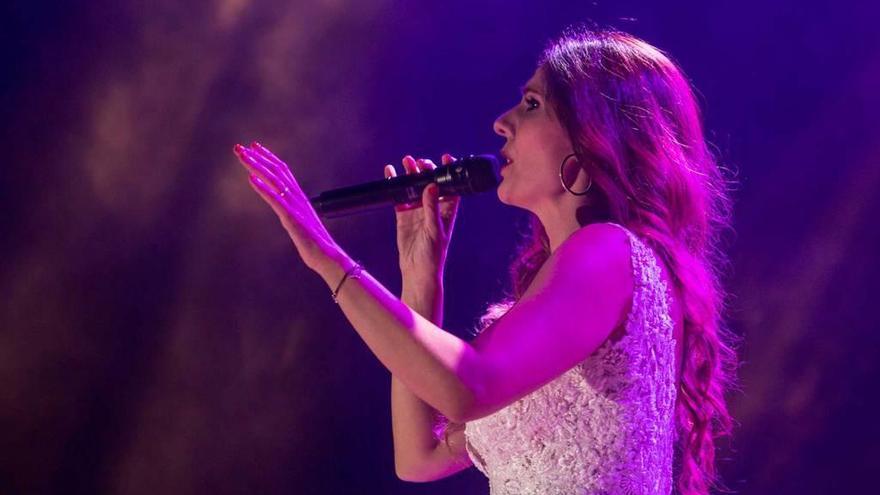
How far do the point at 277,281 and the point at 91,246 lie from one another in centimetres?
54

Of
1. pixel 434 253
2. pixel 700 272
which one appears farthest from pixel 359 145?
pixel 700 272

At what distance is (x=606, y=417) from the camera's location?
1392 mm

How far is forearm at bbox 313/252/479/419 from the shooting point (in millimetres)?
1083

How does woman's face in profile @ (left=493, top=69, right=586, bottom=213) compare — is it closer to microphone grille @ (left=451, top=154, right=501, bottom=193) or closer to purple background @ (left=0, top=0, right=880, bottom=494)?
microphone grille @ (left=451, top=154, right=501, bottom=193)

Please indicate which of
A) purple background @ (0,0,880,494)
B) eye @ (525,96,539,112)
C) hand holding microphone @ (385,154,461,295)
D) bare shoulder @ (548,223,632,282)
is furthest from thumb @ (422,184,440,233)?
purple background @ (0,0,880,494)

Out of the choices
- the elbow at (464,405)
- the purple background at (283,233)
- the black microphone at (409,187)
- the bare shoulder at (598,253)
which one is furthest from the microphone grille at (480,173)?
the purple background at (283,233)

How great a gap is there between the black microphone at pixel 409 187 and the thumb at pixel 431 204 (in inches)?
0.5

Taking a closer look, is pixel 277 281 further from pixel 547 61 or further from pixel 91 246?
pixel 547 61

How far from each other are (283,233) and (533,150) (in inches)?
50.5

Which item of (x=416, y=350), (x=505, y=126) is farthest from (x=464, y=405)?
(x=505, y=126)

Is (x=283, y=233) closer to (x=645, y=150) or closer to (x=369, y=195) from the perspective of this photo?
(x=369, y=195)

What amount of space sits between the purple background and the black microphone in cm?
112

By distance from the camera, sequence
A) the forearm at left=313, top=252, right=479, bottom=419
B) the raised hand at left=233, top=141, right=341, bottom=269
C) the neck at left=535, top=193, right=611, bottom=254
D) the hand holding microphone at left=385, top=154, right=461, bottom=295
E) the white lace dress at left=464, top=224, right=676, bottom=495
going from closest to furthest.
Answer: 1. the forearm at left=313, top=252, right=479, bottom=419
2. the raised hand at left=233, top=141, right=341, bottom=269
3. the white lace dress at left=464, top=224, right=676, bottom=495
4. the neck at left=535, top=193, right=611, bottom=254
5. the hand holding microphone at left=385, top=154, right=461, bottom=295

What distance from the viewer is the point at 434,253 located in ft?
5.59
